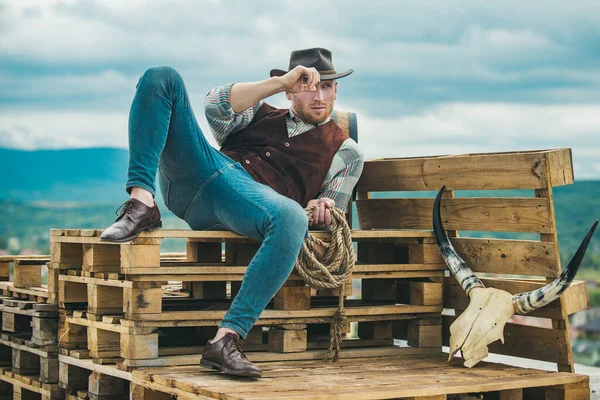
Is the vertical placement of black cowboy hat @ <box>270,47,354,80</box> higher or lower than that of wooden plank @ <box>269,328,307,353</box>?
higher

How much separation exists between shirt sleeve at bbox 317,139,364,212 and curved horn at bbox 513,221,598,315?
137cm

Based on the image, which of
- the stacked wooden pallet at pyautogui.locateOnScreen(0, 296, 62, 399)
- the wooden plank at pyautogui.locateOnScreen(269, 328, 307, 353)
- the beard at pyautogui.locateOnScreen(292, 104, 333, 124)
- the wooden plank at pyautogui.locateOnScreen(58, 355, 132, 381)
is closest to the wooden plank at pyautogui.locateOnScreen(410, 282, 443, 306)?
the wooden plank at pyautogui.locateOnScreen(269, 328, 307, 353)

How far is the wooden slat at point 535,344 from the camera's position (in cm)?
613

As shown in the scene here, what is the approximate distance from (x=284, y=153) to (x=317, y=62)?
711mm

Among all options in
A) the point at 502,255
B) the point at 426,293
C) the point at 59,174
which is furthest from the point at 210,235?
the point at 59,174

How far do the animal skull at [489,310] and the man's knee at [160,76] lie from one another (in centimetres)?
240

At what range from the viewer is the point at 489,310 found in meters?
6.09

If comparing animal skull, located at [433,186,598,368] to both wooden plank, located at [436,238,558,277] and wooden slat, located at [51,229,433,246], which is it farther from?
wooden slat, located at [51,229,433,246]

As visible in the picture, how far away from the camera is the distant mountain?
380 feet

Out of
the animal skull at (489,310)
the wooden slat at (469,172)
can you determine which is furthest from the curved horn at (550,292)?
the wooden slat at (469,172)

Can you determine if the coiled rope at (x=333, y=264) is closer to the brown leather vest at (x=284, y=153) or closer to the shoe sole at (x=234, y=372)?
the brown leather vest at (x=284, y=153)

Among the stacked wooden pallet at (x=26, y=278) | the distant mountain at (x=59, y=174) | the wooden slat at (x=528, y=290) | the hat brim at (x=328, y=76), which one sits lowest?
the wooden slat at (x=528, y=290)

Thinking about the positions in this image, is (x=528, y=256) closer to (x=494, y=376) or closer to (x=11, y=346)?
(x=494, y=376)

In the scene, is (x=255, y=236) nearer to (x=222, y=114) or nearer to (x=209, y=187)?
(x=209, y=187)
